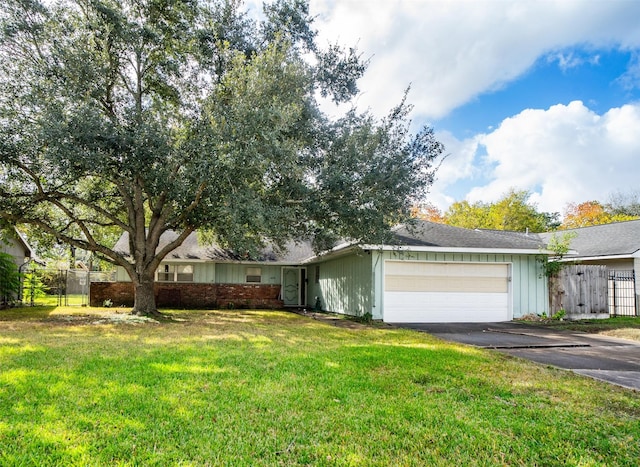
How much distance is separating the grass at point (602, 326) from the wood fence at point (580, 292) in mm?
550

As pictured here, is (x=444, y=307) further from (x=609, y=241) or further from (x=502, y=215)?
(x=502, y=215)

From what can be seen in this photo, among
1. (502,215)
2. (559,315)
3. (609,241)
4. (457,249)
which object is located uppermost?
(502,215)

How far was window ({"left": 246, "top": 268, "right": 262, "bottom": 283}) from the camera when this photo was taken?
21.0 metres

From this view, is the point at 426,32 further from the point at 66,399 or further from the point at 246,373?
the point at 66,399

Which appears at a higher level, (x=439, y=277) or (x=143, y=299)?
(x=439, y=277)

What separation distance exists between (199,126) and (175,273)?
10.6 meters

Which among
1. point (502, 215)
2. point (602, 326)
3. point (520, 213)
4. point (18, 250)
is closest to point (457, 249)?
point (602, 326)

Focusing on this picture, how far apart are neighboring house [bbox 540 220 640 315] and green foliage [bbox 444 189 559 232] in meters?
19.6

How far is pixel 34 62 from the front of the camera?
1202cm

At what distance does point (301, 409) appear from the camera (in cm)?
414

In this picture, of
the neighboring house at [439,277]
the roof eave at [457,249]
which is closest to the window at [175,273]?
the neighboring house at [439,277]

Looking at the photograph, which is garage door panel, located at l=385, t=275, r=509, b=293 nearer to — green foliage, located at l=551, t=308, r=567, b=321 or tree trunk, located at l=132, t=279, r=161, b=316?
green foliage, located at l=551, t=308, r=567, b=321

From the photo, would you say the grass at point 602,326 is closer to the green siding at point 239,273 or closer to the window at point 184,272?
the green siding at point 239,273

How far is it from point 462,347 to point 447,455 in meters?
5.33
